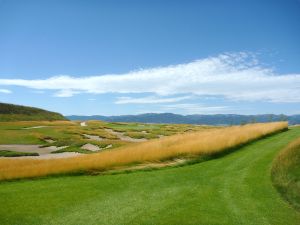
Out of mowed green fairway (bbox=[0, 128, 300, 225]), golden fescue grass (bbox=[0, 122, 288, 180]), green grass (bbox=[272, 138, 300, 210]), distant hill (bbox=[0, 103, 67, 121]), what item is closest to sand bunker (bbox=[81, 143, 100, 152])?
golden fescue grass (bbox=[0, 122, 288, 180])

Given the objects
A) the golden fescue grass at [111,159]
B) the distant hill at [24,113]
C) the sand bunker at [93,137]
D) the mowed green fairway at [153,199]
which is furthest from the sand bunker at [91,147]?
the distant hill at [24,113]

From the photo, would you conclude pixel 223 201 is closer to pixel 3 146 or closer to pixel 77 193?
pixel 77 193

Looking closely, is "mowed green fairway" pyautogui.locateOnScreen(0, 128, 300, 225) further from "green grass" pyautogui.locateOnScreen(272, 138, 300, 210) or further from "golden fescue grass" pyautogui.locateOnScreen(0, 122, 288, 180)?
"golden fescue grass" pyautogui.locateOnScreen(0, 122, 288, 180)

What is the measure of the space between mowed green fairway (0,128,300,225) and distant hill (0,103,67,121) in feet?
465

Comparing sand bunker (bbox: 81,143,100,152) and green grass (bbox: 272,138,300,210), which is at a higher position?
green grass (bbox: 272,138,300,210)

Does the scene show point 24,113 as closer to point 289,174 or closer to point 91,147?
point 91,147

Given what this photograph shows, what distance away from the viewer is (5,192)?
634 inches

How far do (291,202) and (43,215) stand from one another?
9.88m

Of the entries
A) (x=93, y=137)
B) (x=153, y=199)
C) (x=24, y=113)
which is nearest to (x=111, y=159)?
(x=153, y=199)

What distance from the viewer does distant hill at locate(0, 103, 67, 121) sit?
522ft

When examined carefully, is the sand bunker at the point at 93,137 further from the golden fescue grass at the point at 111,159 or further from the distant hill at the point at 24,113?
the distant hill at the point at 24,113

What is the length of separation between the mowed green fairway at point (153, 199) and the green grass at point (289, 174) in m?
0.44

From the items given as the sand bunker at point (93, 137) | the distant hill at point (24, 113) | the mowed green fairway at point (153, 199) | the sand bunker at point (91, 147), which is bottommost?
the sand bunker at point (91, 147)

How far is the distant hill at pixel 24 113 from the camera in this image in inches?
6261
